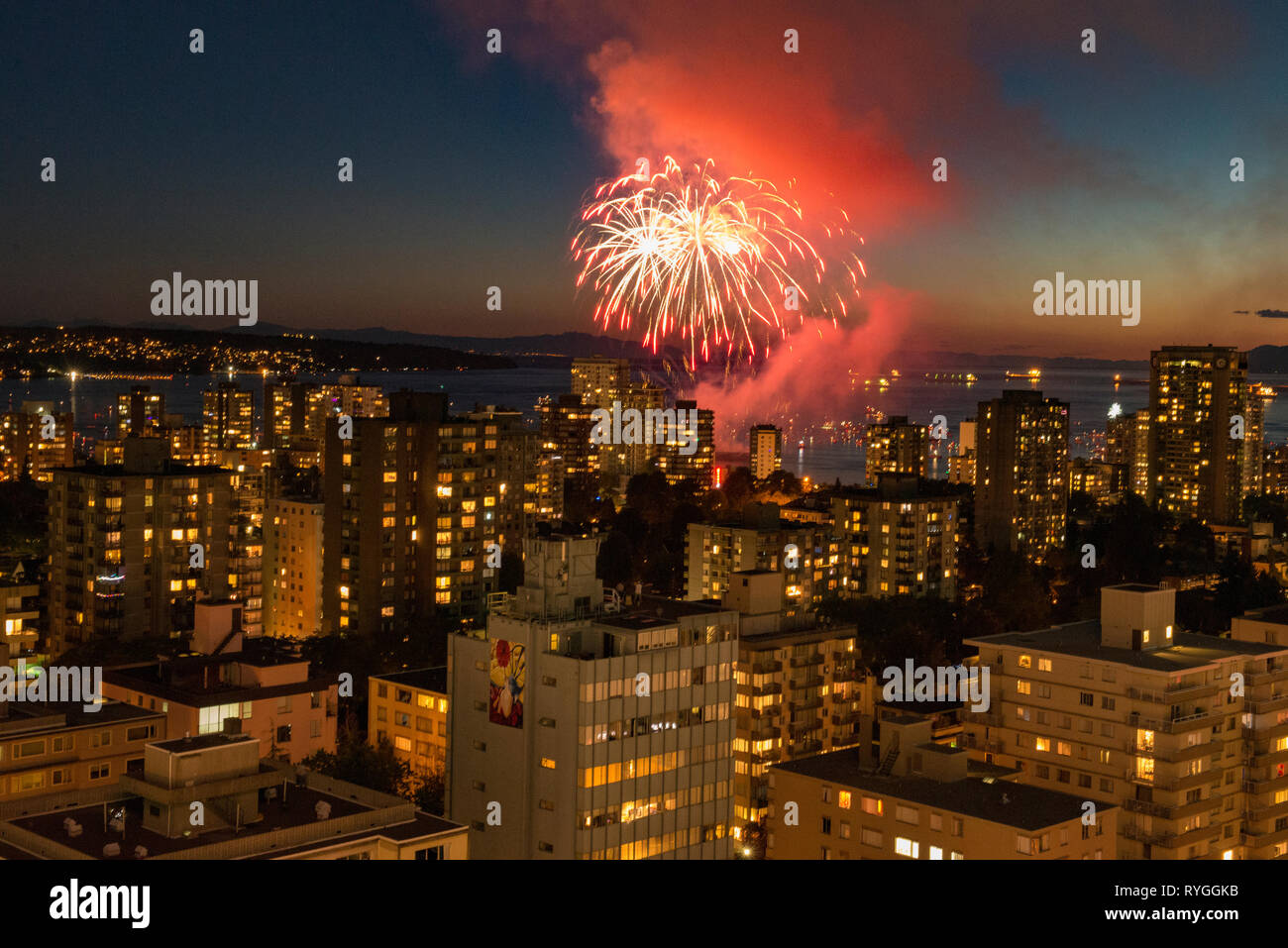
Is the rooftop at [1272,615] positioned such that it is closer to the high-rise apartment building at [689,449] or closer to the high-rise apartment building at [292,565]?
the high-rise apartment building at [292,565]

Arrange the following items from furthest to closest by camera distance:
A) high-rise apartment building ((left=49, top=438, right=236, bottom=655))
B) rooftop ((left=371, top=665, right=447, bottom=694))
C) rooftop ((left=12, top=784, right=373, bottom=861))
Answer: high-rise apartment building ((left=49, top=438, right=236, bottom=655)), rooftop ((left=371, top=665, right=447, bottom=694)), rooftop ((left=12, top=784, right=373, bottom=861))

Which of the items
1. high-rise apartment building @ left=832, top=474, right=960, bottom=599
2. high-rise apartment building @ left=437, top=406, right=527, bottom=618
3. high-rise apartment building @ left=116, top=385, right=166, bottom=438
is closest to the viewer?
high-rise apartment building @ left=437, top=406, right=527, bottom=618

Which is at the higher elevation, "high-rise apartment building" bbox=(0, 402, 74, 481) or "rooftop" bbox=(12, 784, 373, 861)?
"high-rise apartment building" bbox=(0, 402, 74, 481)

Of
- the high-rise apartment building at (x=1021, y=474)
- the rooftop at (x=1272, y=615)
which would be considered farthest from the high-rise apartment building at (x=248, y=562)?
the high-rise apartment building at (x=1021, y=474)

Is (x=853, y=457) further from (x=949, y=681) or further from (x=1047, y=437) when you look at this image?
(x=949, y=681)

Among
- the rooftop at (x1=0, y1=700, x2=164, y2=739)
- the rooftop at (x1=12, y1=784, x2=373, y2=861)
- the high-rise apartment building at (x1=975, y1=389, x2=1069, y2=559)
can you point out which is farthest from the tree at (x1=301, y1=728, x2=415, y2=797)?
the high-rise apartment building at (x1=975, y1=389, x2=1069, y2=559)

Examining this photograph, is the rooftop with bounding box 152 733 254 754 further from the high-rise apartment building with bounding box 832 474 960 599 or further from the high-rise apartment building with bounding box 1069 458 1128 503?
the high-rise apartment building with bounding box 1069 458 1128 503

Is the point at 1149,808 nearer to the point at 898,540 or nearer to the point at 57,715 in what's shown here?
the point at 57,715
